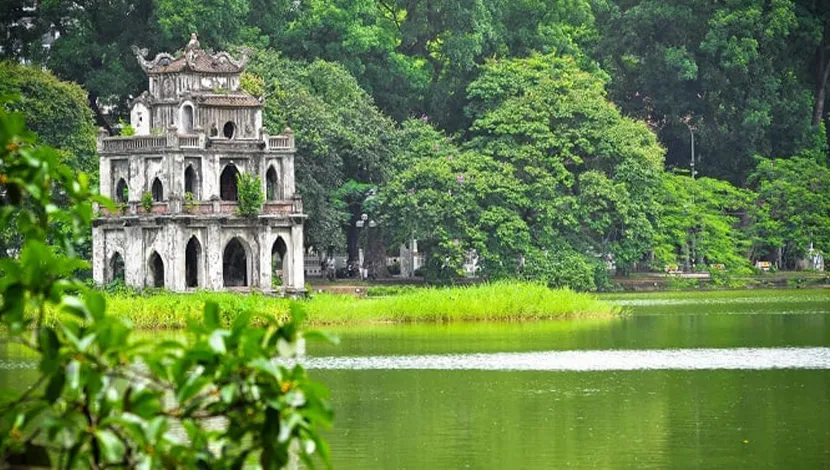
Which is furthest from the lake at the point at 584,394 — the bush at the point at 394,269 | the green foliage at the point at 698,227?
the bush at the point at 394,269

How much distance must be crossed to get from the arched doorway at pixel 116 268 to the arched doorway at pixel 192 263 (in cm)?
173

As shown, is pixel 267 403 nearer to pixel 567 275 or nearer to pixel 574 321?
pixel 574 321

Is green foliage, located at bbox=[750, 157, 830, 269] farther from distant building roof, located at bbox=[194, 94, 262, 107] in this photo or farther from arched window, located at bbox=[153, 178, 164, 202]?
arched window, located at bbox=[153, 178, 164, 202]

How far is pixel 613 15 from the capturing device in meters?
71.6

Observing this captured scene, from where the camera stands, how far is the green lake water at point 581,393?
871 inches

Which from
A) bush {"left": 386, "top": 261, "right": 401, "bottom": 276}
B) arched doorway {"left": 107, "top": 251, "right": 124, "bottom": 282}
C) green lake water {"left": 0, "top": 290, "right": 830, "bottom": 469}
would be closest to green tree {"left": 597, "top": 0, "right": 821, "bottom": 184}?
bush {"left": 386, "top": 261, "right": 401, "bottom": 276}

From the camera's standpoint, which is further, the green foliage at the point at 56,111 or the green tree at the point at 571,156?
the green tree at the point at 571,156

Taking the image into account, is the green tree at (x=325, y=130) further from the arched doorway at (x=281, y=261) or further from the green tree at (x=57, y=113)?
the green tree at (x=57, y=113)

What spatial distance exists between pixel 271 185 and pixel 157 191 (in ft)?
12.2

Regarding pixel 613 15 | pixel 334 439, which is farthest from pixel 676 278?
pixel 334 439

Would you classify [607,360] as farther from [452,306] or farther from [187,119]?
[187,119]

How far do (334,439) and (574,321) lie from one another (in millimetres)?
23191

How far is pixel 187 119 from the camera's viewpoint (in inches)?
2109

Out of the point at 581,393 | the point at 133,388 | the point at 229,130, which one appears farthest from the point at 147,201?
the point at 133,388
